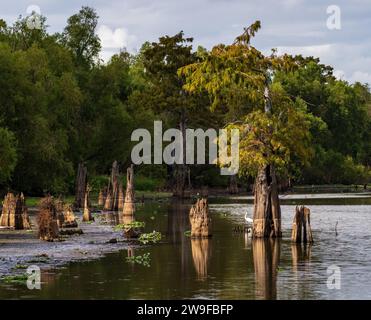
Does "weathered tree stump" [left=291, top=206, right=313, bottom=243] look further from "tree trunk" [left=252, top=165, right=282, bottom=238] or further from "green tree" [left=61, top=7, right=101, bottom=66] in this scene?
"green tree" [left=61, top=7, right=101, bottom=66]

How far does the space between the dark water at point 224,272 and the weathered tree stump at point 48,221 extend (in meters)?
4.98

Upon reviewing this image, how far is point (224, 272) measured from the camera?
3553cm

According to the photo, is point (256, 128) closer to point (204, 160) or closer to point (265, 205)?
point (265, 205)

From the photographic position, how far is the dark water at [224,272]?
29919 millimetres

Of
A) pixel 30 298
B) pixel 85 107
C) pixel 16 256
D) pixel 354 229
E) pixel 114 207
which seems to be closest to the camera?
pixel 30 298

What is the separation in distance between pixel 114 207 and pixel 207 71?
35.9 metres

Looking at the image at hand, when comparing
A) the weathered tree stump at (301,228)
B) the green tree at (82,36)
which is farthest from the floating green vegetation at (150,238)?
the green tree at (82,36)

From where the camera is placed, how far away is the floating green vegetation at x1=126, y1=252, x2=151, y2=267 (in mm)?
38000

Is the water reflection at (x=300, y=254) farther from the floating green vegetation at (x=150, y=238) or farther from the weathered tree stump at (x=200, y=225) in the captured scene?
the floating green vegetation at (x=150, y=238)

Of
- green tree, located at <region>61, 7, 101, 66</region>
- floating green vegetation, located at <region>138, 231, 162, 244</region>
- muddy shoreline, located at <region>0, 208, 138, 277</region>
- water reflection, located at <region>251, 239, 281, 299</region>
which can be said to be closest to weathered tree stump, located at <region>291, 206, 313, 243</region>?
water reflection, located at <region>251, 239, 281, 299</region>

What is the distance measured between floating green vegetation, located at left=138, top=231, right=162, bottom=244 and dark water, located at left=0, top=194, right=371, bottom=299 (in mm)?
597

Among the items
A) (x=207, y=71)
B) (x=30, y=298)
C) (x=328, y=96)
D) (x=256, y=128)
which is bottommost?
(x=30, y=298)

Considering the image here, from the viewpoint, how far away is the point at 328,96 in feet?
565

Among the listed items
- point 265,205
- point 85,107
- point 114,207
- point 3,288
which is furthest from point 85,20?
point 3,288
